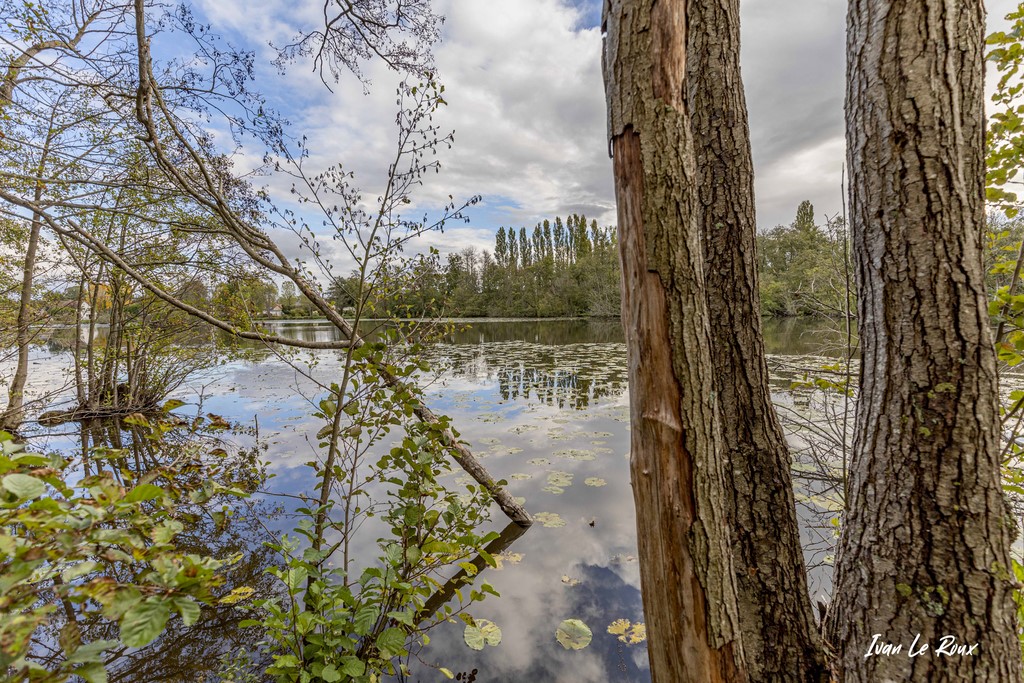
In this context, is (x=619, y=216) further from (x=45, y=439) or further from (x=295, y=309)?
(x=45, y=439)

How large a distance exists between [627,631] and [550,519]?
127cm

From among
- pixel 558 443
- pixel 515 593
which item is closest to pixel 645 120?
pixel 515 593

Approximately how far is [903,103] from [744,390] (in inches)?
40.4

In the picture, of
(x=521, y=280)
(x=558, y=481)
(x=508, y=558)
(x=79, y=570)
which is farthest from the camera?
(x=521, y=280)

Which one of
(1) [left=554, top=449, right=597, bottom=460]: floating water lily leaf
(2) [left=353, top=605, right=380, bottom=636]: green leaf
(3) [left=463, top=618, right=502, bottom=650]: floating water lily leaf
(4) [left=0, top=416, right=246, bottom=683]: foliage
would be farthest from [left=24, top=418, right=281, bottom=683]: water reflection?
(1) [left=554, top=449, right=597, bottom=460]: floating water lily leaf

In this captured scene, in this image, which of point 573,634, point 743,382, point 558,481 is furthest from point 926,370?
point 558,481

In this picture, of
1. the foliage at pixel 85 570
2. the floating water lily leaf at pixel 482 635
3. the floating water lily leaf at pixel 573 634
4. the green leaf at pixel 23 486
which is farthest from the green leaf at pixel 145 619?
the floating water lily leaf at pixel 573 634

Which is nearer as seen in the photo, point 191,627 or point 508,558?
point 191,627

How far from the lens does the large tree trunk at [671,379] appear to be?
1.13m

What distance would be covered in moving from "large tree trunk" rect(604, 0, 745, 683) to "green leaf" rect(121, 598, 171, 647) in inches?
42.7

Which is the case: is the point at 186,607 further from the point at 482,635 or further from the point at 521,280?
the point at 521,280

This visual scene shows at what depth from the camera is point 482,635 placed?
2498 millimetres

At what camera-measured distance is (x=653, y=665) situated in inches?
46.8

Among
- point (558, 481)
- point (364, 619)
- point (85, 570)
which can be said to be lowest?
point (558, 481)
